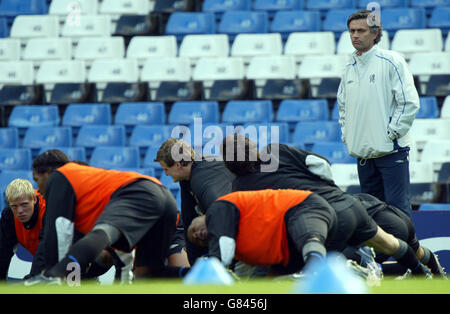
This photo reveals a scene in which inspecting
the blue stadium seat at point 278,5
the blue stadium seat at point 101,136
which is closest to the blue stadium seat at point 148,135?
the blue stadium seat at point 101,136

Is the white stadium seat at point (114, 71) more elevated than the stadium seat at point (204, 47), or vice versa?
the stadium seat at point (204, 47)

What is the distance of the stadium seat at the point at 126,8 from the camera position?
32.4ft

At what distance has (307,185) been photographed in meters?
4.37

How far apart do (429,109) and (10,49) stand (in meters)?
5.39

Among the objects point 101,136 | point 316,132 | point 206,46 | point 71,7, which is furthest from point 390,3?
point 71,7

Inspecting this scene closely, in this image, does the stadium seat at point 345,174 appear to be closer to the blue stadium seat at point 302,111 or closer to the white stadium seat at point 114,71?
the blue stadium seat at point 302,111

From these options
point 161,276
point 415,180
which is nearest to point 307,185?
point 161,276

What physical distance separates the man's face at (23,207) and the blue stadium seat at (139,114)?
361 centimetres

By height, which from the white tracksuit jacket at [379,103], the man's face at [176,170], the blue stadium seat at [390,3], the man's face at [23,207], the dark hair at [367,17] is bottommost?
the man's face at [23,207]

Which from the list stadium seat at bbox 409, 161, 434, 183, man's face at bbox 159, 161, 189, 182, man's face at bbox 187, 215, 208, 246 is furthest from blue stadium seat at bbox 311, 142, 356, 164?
man's face at bbox 187, 215, 208, 246

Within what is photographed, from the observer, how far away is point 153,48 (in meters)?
9.20

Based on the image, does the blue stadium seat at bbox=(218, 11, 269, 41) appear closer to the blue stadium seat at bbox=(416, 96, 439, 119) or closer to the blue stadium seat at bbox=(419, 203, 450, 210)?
the blue stadium seat at bbox=(416, 96, 439, 119)

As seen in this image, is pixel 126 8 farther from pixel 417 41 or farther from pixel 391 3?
pixel 417 41
